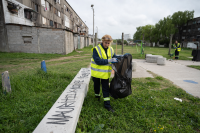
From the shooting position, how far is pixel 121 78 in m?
2.88

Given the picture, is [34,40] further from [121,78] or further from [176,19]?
[176,19]

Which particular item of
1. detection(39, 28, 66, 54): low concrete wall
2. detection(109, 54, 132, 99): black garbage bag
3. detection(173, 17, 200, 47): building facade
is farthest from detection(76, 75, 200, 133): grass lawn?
detection(173, 17, 200, 47): building facade

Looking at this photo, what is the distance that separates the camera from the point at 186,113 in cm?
283

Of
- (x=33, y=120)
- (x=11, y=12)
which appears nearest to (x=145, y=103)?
(x=33, y=120)

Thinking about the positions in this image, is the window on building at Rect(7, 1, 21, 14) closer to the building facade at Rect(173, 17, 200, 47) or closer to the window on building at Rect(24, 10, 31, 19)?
the window on building at Rect(24, 10, 31, 19)

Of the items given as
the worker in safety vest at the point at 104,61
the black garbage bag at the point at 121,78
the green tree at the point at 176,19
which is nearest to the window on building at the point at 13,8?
the worker in safety vest at the point at 104,61

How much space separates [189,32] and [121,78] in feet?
177

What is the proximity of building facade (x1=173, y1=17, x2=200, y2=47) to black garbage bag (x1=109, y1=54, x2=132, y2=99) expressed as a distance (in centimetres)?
4790

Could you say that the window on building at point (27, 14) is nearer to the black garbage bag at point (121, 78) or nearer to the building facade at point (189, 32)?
the black garbage bag at point (121, 78)

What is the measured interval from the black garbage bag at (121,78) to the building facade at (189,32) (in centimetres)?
4790

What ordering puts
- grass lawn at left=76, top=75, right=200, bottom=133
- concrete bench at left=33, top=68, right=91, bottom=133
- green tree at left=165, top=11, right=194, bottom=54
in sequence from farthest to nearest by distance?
green tree at left=165, top=11, right=194, bottom=54, grass lawn at left=76, top=75, right=200, bottom=133, concrete bench at left=33, top=68, right=91, bottom=133

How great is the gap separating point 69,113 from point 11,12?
17.1 m

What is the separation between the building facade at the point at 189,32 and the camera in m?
41.4

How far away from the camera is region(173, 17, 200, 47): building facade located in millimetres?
41406
